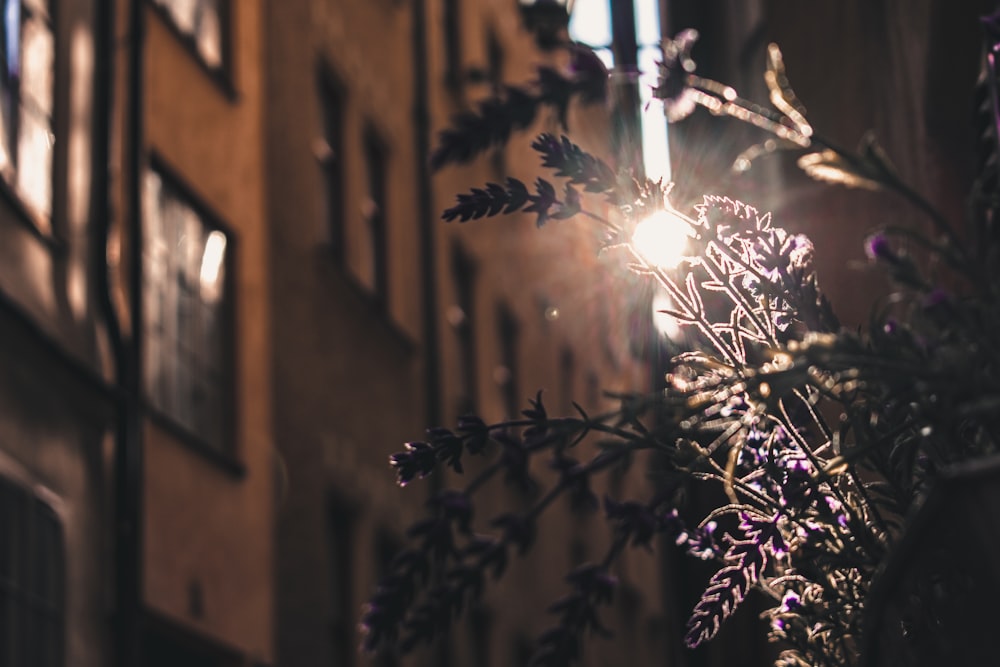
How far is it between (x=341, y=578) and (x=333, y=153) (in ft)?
13.0

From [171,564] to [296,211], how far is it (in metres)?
4.33

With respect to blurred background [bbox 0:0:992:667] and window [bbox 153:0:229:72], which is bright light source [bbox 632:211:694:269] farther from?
window [bbox 153:0:229:72]

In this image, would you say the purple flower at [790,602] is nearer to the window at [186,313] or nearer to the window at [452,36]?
the window at [186,313]

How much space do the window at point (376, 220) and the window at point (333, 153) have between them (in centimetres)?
75

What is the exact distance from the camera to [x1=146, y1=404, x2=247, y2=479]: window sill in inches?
495

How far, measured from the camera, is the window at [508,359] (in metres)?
24.7

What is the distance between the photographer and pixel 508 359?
25.4 metres

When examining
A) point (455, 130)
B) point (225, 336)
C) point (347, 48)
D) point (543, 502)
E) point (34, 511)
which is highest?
point (347, 48)

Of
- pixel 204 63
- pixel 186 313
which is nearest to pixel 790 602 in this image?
pixel 186 313

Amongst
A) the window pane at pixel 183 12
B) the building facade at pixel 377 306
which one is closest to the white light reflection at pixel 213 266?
the building facade at pixel 377 306

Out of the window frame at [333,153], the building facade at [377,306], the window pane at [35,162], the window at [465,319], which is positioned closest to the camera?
the window pane at [35,162]

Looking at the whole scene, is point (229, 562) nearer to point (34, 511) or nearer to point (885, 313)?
point (34, 511)

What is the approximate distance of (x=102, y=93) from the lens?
12.3 m

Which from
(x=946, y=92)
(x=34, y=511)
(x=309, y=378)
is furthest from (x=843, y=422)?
(x=309, y=378)
